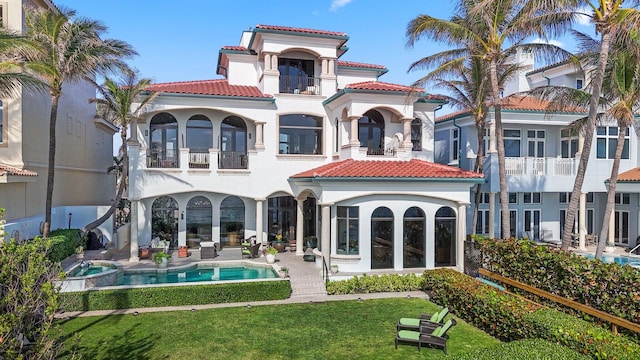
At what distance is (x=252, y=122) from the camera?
25.0 m

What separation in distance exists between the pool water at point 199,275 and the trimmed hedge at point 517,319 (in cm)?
760

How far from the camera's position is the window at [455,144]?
27.4 metres

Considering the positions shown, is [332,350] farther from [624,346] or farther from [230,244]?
[230,244]

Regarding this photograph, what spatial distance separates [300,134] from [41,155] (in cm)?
1470

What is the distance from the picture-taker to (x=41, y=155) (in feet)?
75.6

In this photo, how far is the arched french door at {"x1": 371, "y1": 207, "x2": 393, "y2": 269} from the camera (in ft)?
61.6

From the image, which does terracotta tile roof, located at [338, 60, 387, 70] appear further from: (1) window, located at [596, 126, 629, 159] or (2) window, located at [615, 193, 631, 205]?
(2) window, located at [615, 193, 631, 205]

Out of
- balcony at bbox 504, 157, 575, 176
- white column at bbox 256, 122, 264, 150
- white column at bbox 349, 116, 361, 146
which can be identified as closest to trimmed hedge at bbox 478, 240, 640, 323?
white column at bbox 349, 116, 361, 146

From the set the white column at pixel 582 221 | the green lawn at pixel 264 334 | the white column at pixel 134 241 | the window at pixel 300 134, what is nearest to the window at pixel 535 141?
the white column at pixel 582 221

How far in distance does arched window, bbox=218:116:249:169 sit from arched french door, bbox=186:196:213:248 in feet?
9.16

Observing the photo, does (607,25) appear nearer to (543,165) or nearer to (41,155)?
(543,165)

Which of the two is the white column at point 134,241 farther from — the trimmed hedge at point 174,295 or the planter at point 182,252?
the trimmed hedge at point 174,295

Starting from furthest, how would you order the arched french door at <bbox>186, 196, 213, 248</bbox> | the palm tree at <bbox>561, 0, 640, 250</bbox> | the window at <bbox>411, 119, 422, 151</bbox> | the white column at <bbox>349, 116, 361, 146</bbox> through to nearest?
the window at <bbox>411, 119, 422, 151</bbox>, the arched french door at <bbox>186, 196, 213, 248</bbox>, the white column at <bbox>349, 116, 361, 146</bbox>, the palm tree at <bbox>561, 0, 640, 250</bbox>

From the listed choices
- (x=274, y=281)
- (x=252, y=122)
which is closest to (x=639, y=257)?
(x=274, y=281)
